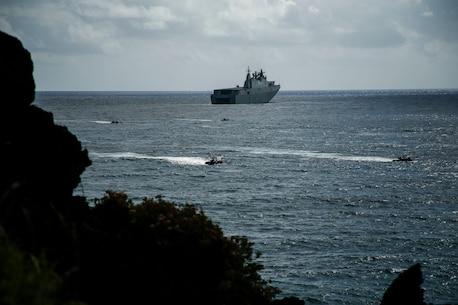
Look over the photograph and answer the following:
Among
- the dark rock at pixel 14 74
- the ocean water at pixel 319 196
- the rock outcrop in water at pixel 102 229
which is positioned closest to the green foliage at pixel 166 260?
the rock outcrop in water at pixel 102 229

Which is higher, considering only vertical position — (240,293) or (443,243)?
(240,293)

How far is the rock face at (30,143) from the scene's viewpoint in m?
15.6

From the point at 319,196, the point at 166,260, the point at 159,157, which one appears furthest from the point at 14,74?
the point at 159,157

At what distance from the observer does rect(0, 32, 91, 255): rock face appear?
51.3 feet

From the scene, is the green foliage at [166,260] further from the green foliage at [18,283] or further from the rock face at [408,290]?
the rock face at [408,290]

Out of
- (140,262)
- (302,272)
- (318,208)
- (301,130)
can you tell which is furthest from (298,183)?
(301,130)

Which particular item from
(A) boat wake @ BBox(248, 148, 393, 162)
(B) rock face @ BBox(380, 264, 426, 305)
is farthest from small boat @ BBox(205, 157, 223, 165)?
(B) rock face @ BBox(380, 264, 426, 305)

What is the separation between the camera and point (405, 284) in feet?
61.7

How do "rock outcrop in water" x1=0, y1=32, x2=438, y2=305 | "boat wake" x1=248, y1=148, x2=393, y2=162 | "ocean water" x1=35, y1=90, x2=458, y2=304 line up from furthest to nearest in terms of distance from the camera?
"boat wake" x1=248, y1=148, x2=393, y2=162
"ocean water" x1=35, y1=90, x2=458, y2=304
"rock outcrop in water" x1=0, y1=32, x2=438, y2=305

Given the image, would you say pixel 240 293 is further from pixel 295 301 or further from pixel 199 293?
pixel 295 301

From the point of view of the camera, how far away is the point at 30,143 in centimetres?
1633

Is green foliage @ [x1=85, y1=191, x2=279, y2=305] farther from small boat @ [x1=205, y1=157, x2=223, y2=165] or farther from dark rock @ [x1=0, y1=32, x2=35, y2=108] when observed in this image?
small boat @ [x1=205, y1=157, x2=223, y2=165]

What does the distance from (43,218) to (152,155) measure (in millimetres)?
72851

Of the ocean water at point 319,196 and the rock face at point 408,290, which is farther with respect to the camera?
the ocean water at point 319,196
